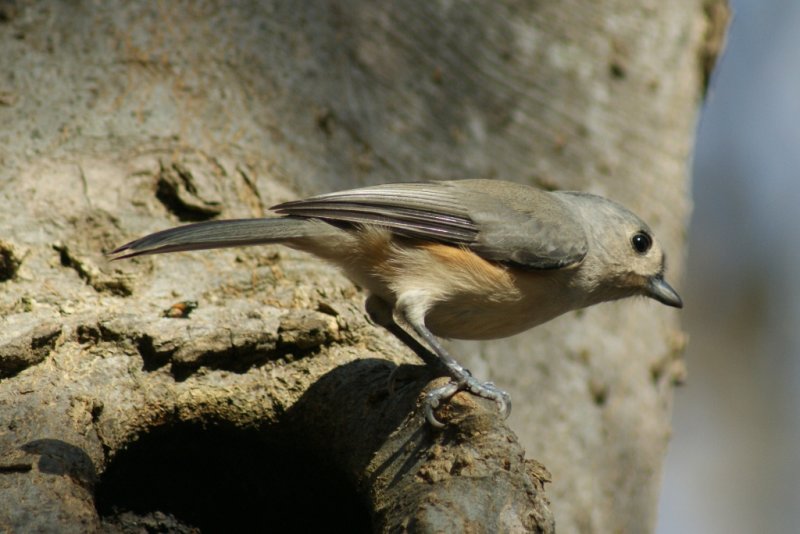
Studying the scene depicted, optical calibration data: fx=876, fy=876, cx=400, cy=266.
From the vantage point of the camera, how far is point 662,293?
12.1 ft

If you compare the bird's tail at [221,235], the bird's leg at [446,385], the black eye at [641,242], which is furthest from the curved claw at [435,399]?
the black eye at [641,242]

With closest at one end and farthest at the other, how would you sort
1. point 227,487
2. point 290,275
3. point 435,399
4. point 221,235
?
point 435,399 → point 221,235 → point 227,487 → point 290,275

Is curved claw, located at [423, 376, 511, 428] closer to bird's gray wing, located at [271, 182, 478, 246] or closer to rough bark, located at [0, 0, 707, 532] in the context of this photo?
rough bark, located at [0, 0, 707, 532]

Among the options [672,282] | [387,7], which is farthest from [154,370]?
[672,282]

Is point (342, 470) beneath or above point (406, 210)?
beneath

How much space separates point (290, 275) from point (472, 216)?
2.25 feet

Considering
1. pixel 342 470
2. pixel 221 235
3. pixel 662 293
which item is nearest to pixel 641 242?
pixel 662 293

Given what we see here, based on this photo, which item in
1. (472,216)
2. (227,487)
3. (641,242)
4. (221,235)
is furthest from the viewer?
(641,242)

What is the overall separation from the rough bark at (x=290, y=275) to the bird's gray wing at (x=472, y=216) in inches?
10.9

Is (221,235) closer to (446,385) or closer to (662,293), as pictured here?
(446,385)

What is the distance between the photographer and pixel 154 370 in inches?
101

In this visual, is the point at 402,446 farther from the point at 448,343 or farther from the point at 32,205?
the point at 32,205

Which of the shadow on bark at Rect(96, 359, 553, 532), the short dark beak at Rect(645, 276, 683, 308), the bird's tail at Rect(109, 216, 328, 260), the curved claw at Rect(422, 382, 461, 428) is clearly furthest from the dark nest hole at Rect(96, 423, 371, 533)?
the short dark beak at Rect(645, 276, 683, 308)

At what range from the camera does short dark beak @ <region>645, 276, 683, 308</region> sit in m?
3.68
